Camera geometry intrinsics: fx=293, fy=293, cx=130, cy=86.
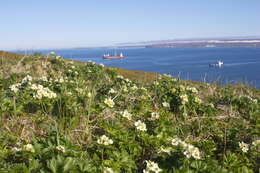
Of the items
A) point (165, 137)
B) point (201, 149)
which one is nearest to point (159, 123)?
point (165, 137)

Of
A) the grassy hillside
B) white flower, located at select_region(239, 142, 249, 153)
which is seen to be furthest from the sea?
white flower, located at select_region(239, 142, 249, 153)

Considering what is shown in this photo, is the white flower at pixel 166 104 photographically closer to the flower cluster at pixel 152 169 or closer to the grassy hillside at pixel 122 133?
the grassy hillside at pixel 122 133

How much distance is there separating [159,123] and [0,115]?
2.10 metres

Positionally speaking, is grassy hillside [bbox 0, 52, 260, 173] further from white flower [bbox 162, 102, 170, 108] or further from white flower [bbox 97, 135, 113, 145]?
white flower [bbox 162, 102, 170, 108]

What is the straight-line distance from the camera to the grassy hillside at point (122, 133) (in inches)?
110

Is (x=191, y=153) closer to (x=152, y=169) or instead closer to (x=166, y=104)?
(x=152, y=169)

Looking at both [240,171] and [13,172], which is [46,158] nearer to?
[13,172]

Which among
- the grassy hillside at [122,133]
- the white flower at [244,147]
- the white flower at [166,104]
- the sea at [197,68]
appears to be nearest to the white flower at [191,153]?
the grassy hillside at [122,133]

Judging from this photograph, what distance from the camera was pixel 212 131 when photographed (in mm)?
4293

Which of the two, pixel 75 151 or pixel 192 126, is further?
pixel 192 126

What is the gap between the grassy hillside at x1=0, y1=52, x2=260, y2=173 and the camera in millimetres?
2801

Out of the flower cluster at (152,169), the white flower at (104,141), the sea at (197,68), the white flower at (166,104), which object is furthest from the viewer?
the sea at (197,68)

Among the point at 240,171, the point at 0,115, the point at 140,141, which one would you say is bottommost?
the point at 240,171

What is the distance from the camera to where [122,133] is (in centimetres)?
346
